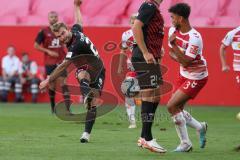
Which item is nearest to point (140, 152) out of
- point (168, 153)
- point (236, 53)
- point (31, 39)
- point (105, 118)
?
point (168, 153)

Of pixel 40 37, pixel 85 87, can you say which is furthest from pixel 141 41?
pixel 40 37

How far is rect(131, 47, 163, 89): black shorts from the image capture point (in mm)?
10016

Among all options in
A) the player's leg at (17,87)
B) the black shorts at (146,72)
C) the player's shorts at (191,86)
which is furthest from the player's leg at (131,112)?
the player's leg at (17,87)

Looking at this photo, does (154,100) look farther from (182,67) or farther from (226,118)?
(226,118)

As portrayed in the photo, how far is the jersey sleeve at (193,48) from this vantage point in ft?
33.3

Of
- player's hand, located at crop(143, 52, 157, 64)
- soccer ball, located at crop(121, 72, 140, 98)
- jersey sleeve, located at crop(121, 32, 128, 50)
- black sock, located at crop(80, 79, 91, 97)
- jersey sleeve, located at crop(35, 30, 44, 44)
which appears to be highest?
player's hand, located at crop(143, 52, 157, 64)

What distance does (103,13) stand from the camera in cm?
2253

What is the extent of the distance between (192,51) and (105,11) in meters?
12.6

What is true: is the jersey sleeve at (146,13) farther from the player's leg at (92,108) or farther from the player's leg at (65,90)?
the player's leg at (65,90)

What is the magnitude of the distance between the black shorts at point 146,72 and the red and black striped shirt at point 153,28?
174 mm

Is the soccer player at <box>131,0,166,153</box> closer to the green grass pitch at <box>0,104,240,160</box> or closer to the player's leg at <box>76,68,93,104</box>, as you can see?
the green grass pitch at <box>0,104,240,160</box>

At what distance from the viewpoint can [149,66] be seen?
9977mm

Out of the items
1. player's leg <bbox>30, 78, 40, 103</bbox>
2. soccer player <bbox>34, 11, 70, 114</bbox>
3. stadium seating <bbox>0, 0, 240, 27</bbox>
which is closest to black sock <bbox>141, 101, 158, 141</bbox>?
soccer player <bbox>34, 11, 70, 114</bbox>

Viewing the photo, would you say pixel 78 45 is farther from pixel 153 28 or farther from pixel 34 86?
pixel 34 86
